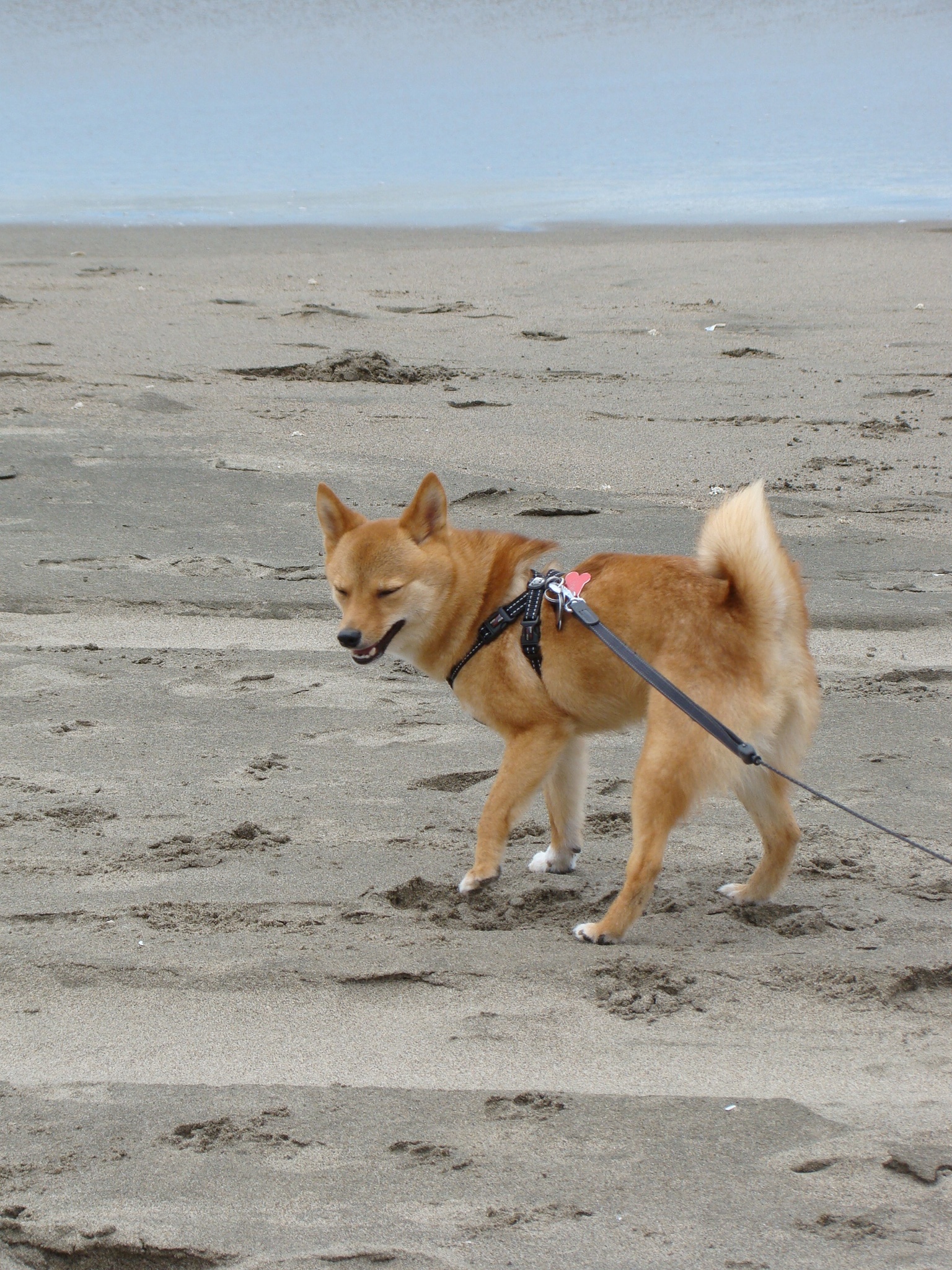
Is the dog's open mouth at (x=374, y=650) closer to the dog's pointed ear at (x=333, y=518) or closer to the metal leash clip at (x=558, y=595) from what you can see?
the dog's pointed ear at (x=333, y=518)

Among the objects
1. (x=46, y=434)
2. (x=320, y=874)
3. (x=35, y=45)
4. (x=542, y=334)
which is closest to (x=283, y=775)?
(x=320, y=874)

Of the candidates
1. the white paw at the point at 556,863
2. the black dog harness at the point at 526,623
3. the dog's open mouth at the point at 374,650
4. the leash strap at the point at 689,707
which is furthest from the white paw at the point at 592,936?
the dog's open mouth at the point at 374,650

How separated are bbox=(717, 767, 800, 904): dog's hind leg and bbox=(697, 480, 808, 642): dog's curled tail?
450 mm

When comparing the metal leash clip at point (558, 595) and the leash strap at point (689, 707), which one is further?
the metal leash clip at point (558, 595)

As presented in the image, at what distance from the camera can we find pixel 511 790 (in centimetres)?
386

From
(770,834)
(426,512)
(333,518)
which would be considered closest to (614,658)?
(770,834)

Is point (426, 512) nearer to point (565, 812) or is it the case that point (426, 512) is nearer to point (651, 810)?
point (565, 812)

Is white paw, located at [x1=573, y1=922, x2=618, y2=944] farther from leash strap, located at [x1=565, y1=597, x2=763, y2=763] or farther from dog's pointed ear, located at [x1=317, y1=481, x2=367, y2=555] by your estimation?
dog's pointed ear, located at [x1=317, y1=481, x2=367, y2=555]

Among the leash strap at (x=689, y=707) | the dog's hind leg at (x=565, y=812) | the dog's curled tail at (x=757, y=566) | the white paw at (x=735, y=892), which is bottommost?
the white paw at (x=735, y=892)

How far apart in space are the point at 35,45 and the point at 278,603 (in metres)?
36.0

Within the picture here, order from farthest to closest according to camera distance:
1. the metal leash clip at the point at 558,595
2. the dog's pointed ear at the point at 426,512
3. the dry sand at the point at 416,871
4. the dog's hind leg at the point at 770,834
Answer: the dog's pointed ear at the point at 426,512, the metal leash clip at the point at 558,595, the dog's hind leg at the point at 770,834, the dry sand at the point at 416,871

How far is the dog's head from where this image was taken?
4094mm

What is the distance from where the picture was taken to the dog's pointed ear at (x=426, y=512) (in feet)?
13.8

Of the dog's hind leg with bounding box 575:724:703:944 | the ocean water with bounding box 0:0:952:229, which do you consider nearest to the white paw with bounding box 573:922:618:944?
the dog's hind leg with bounding box 575:724:703:944
